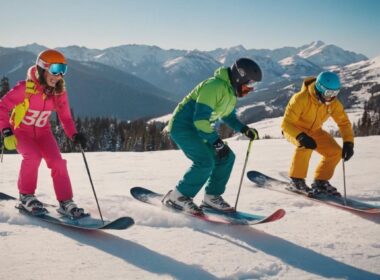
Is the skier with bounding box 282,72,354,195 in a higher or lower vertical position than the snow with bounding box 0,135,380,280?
higher

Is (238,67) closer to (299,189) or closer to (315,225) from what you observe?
(315,225)

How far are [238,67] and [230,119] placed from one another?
1.09 metres

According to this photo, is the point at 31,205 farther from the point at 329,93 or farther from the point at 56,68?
the point at 329,93

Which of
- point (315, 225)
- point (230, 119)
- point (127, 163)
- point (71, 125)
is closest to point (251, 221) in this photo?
point (315, 225)

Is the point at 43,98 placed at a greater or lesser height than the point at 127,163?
greater

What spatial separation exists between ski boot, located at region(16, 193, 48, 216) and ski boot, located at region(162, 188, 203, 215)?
5.83ft

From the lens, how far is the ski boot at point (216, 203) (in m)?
5.96

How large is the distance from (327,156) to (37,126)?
192 inches

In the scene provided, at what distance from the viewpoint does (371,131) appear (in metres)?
87.1

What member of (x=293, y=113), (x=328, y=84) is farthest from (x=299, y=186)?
(x=328, y=84)

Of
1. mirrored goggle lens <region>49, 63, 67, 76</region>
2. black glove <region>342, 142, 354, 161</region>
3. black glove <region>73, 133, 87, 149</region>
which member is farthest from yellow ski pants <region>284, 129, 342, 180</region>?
mirrored goggle lens <region>49, 63, 67, 76</region>

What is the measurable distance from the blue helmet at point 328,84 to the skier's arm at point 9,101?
471 cm

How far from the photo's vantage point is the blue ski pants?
5.73 meters

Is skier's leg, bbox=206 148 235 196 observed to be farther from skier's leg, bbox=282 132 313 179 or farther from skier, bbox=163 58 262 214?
skier's leg, bbox=282 132 313 179
